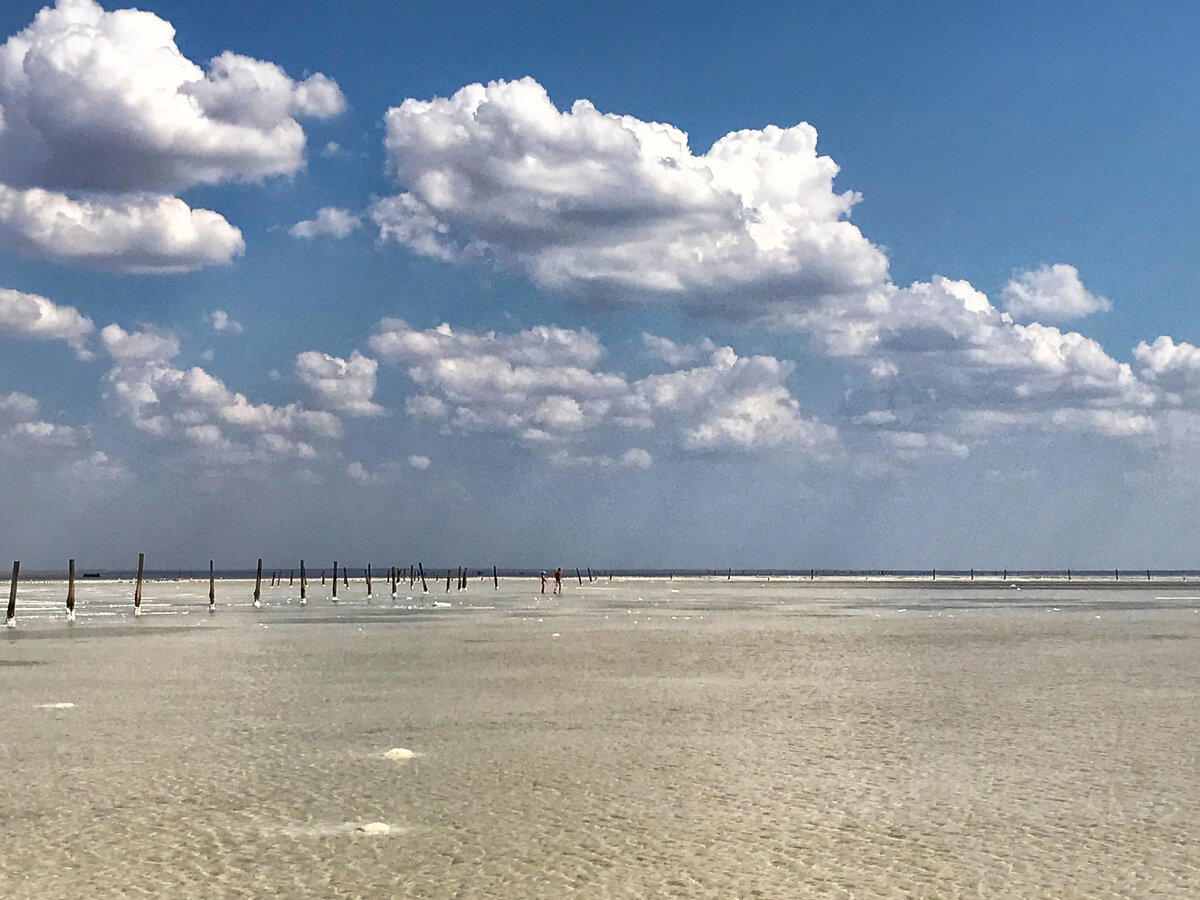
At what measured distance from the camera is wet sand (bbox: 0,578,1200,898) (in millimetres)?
11055

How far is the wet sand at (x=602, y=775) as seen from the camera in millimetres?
11055

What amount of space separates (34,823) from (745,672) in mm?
18724

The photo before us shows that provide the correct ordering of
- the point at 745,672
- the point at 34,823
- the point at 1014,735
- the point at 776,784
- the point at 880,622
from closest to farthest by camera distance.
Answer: the point at 34,823
the point at 776,784
the point at 1014,735
the point at 745,672
the point at 880,622

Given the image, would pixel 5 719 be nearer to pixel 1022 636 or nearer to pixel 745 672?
pixel 745 672

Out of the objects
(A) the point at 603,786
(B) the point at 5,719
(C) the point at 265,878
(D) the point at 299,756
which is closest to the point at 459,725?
(D) the point at 299,756

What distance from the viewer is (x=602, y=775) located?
15.9 meters

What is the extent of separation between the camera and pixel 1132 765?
53.7 ft

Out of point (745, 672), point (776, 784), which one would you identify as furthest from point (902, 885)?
point (745, 672)

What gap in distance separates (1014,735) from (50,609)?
2505 inches

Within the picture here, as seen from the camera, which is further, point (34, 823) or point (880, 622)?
point (880, 622)

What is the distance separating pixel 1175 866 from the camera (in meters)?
11.2

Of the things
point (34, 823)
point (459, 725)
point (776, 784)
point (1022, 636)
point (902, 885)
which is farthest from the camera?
point (1022, 636)

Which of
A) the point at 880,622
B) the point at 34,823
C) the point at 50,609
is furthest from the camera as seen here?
the point at 50,609

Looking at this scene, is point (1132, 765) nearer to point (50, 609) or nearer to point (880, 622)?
point (880, 622)
